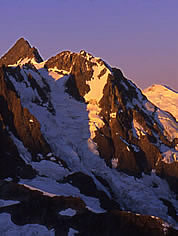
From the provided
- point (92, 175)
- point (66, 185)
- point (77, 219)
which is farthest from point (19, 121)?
point (77, 219)

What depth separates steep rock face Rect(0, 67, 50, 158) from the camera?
181750 millimetres

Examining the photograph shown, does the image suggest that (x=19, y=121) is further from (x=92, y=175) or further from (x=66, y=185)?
(x=66, y=185)

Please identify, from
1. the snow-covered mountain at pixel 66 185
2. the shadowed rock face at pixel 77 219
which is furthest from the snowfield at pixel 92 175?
the shadowed rock face at pixel 77 219

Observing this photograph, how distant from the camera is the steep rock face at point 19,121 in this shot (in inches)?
7156

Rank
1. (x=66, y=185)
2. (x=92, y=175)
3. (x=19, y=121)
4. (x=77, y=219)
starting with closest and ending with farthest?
(x=77, y=219) → (x=66, y=185) → (x=92, y=175) → (x=19, y=121)

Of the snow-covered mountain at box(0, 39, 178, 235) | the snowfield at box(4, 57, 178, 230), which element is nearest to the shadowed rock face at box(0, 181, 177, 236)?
the snow-covered mountain at box(0, 39, 178, 235)

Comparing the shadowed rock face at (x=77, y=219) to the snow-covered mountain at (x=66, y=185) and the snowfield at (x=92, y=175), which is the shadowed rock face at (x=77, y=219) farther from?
the snowfield at (x=92, y=175)

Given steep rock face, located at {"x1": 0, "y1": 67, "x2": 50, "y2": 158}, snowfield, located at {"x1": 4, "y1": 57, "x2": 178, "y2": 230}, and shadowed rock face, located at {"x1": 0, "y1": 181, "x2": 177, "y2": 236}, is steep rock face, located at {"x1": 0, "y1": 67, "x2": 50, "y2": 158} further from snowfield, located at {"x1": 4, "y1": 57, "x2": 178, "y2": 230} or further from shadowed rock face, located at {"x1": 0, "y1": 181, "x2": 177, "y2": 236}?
shadowed rock face, located at {"x1": 0, "y1": 181, "x2": 177, "y2": 236}

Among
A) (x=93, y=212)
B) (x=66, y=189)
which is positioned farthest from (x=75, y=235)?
(x=66, y=189)

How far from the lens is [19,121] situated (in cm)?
18562

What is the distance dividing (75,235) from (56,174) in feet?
184

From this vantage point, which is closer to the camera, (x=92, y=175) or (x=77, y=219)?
(x=77, y=219)

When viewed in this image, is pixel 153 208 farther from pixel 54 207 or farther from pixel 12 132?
pixel 54 207

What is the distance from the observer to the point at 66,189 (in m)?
163
